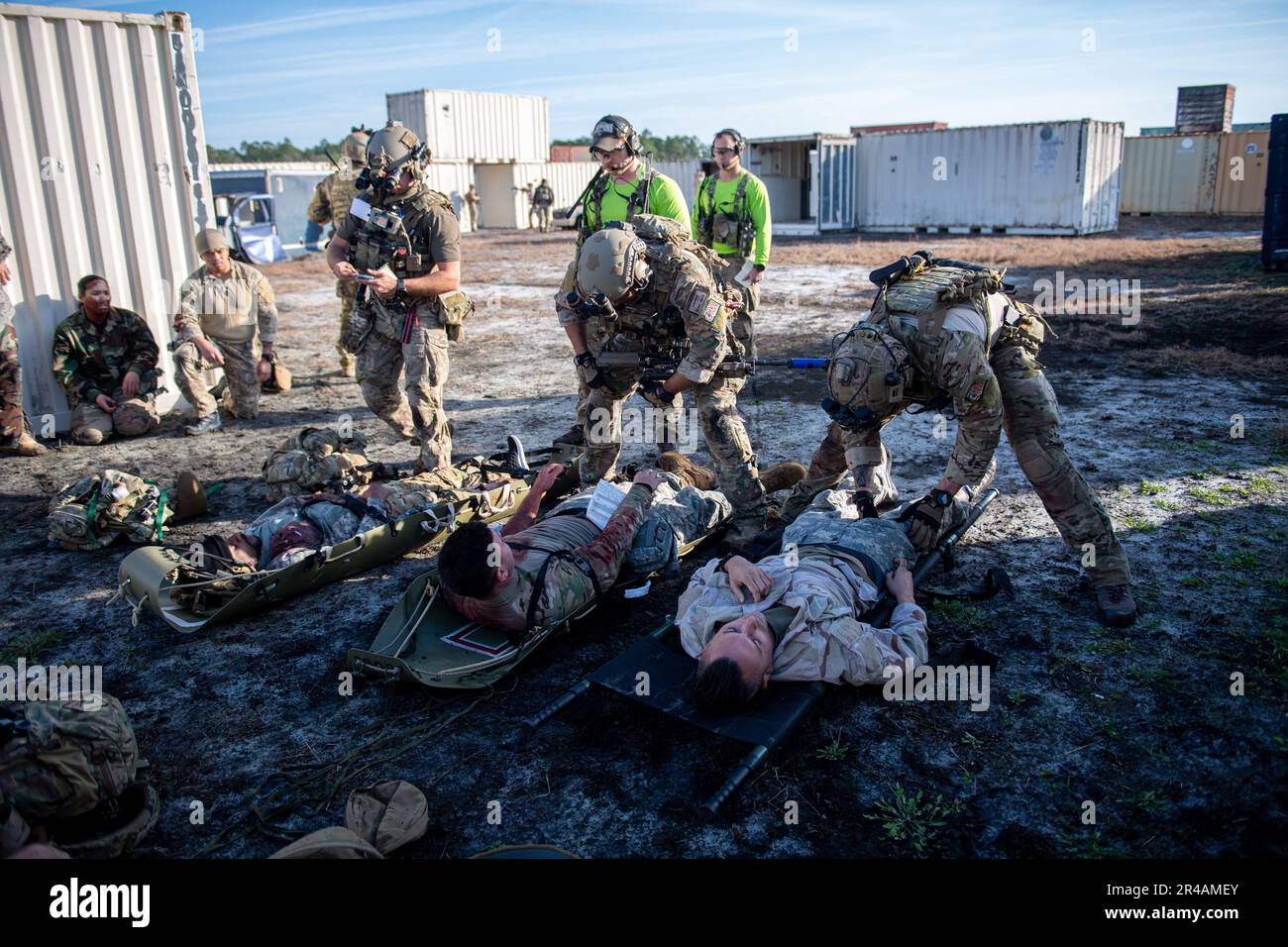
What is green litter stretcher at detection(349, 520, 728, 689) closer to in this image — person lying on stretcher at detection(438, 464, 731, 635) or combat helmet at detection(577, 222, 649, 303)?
person lying on stretcher at detection(438, 464, 731, 635)

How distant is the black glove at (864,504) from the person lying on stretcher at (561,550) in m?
0.83

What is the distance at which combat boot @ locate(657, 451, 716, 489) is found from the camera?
5.52 m

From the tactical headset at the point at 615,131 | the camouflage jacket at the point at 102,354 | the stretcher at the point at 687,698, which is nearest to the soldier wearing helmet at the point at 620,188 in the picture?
the tactical headset at the point at 615,131

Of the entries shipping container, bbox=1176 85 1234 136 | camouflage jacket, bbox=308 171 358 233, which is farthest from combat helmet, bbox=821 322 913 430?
shipping container, bbox=1176 85 1234 136

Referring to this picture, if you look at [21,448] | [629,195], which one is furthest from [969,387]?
[21,448]

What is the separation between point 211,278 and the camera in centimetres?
823

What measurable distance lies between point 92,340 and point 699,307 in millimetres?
5927

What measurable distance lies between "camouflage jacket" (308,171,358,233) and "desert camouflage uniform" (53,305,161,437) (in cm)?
220

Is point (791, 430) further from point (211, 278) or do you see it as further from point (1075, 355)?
point (211, 278)

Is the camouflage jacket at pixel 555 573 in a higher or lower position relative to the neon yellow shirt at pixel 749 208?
lower

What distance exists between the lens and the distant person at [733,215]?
8016 millimetres

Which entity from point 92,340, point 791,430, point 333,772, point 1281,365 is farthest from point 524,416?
point 1281,365

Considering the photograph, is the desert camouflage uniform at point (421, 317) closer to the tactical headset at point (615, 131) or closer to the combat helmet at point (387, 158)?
the combat helmet at point (387, 158)

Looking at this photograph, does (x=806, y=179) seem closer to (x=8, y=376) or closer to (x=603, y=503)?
(x=8, y=376)
